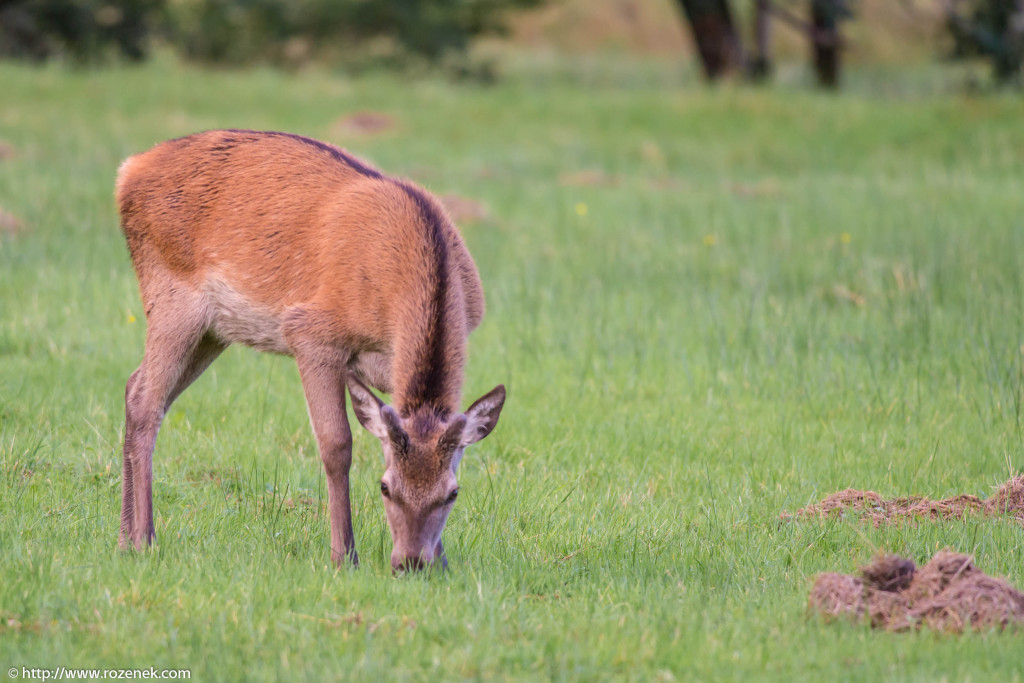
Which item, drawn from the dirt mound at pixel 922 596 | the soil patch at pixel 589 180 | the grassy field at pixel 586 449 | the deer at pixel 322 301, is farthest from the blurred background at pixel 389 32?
the dirt mound at pixel 922 596

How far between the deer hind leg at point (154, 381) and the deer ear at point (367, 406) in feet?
3.65

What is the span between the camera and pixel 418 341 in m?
5.33

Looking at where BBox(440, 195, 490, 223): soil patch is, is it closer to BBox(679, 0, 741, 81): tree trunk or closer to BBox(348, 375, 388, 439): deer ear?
BBox(348, 375, 388, 439): deer ear

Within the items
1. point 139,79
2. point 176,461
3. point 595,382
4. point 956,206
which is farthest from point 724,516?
point 139,79

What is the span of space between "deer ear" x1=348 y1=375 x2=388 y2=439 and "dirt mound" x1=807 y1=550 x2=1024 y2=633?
1.91m

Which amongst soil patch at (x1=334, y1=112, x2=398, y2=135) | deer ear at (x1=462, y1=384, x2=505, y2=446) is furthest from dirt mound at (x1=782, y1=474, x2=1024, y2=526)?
soil patch at (x1=334, y1=112, x2=398, y2=135)

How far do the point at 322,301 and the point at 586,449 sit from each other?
7.11ft

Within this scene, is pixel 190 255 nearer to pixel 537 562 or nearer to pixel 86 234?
pixel 537 562

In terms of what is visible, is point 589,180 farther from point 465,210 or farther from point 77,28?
point 77,28

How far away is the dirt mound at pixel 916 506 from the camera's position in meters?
6.15

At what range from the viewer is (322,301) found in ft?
18.6

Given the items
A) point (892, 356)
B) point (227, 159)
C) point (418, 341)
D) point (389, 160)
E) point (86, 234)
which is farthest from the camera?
point (389, 160)

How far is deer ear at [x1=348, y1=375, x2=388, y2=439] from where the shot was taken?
202 inches

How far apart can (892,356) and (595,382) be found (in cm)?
229
